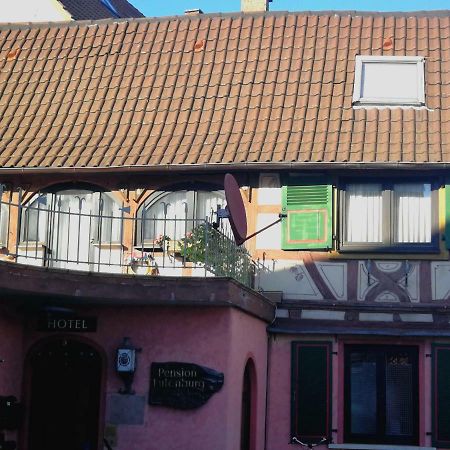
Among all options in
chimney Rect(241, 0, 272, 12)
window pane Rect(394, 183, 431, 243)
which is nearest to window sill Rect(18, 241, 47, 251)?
window pane Rect(394, 183, 431, 243)

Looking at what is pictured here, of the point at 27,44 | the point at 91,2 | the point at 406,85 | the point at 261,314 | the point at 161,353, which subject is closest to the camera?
the point at 161,353

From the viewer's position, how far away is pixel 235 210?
52.0 ft

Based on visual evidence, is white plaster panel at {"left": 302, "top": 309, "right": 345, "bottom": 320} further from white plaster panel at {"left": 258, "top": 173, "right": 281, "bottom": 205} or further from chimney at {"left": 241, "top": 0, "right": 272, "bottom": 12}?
chimney at {"left": 241, "top": 0, "right": 272, "bottom": 12}

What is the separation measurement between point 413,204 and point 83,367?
18.7 ft

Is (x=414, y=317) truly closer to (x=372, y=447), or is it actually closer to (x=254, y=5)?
(x=372, y=447)

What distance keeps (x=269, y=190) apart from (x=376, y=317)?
2.48 metres

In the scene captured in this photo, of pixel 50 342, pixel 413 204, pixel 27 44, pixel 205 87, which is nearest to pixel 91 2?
pixel 27 44

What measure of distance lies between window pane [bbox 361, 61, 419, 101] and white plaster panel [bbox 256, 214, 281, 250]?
2615 millimetres

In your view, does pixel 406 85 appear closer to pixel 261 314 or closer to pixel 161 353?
pixel 261 314

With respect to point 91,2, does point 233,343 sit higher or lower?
lower

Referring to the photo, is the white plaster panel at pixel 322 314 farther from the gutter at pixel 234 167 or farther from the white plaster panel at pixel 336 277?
the gutter at pixel 234 167

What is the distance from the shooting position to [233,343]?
599 inches

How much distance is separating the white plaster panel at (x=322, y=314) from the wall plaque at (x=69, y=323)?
399cm

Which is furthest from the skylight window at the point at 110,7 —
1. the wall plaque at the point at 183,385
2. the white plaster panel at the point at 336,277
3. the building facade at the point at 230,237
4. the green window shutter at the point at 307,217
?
the wall plaque at the point at 183,385
